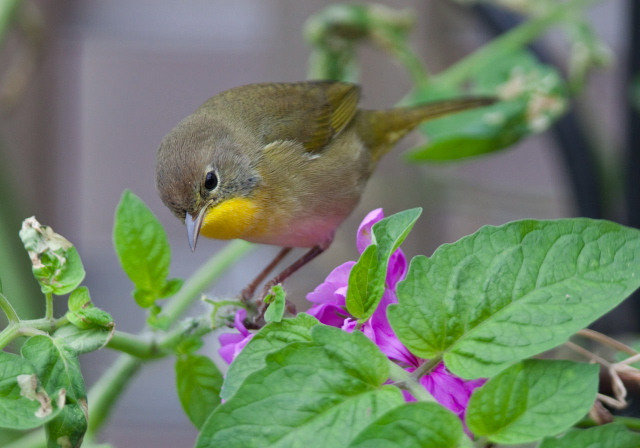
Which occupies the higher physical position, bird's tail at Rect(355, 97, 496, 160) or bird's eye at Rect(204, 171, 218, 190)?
bird's tail at Rect(355, 97, 496, 160)

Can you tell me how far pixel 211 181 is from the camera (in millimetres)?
1205

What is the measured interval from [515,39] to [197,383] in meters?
1.06

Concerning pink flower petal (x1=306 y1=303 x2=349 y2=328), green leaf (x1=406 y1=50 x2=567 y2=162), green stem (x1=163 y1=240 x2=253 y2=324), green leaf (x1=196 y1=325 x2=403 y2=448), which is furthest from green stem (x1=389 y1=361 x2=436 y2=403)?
green leaf (x1=406 y1=50 x2=567 y2=162)

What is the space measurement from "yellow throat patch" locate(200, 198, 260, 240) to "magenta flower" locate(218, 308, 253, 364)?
0.45 meters

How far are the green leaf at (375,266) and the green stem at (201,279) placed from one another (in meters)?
0.44

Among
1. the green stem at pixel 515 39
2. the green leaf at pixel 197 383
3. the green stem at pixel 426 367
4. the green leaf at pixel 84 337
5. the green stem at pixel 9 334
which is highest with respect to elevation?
the green stem at pixel 515 39

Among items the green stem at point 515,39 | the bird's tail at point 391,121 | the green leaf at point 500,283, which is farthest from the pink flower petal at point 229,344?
the green stem at point 515,39

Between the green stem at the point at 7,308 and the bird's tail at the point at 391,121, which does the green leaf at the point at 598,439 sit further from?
the bird's tail at the point at 391,121

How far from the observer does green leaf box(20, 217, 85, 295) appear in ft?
1.97

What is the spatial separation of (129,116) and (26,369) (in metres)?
3.66

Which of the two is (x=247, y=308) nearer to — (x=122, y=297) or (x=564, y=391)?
(x=564, y=391)

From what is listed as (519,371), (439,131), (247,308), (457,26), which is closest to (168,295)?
(247,308)

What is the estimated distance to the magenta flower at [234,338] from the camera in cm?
68

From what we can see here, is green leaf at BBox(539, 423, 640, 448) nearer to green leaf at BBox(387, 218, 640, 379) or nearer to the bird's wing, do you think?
green leaf at BBox(387, 218, 640, 379)
